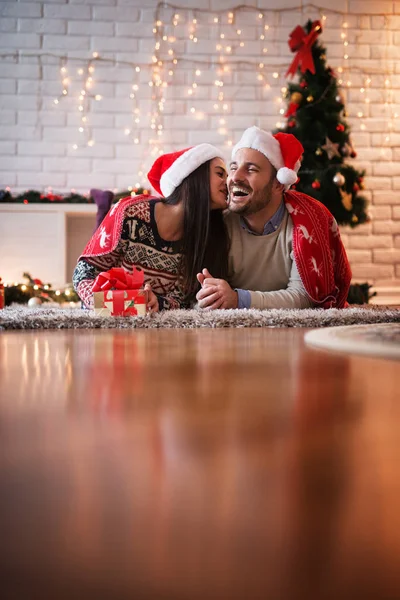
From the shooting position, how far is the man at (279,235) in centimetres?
181

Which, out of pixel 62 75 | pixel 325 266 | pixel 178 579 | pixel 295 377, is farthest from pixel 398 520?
pixel 62 75

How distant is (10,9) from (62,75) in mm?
499

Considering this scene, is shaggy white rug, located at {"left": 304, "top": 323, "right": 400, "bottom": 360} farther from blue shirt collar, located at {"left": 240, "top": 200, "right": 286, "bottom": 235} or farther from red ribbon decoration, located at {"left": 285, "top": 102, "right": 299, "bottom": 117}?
red ribbon decoration, located at {"left": 285, "top": 102, "right": 299, "bottom": 117}

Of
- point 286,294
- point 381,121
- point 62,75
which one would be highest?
point 62,75

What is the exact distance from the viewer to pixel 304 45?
3.56 m

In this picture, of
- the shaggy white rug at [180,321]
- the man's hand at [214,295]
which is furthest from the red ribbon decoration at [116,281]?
the man's hand at [214,295]

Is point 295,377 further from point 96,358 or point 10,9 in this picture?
point 10,9

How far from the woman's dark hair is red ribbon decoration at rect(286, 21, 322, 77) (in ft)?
6.15

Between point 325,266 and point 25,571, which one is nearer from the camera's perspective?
point 25,571

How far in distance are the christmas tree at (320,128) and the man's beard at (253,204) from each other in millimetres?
1509

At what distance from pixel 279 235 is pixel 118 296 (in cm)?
98

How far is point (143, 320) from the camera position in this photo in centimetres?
90

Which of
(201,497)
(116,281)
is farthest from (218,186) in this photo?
(201,497)

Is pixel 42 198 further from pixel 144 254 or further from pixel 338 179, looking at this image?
pixel 144 254
